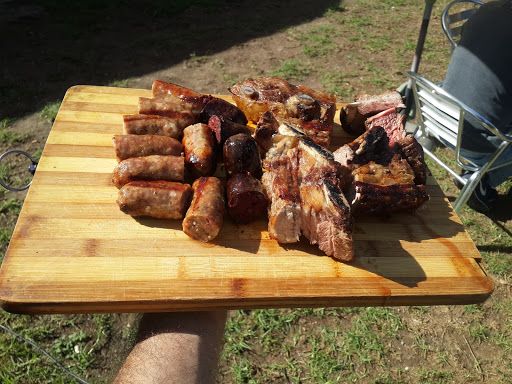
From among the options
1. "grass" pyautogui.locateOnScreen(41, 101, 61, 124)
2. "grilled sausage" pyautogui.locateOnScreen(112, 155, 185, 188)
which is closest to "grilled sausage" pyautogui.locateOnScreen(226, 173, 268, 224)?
"grilled sausage" pyautogui.locateOnScreen(112, 155, 185, 188)

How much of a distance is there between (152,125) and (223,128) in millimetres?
640

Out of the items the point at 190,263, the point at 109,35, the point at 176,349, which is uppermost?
the point at 190,263

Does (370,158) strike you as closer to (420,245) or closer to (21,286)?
(420,245)

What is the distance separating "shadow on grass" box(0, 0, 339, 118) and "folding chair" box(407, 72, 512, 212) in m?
5.54

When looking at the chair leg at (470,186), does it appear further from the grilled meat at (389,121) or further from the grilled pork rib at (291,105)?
the grilled pork rib at (291,105)

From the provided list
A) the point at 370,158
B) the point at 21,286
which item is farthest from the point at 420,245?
the point at 21,286

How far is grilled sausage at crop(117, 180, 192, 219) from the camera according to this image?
2988 mm

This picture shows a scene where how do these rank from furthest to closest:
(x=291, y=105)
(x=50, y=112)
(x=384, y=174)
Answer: (x=50, y=112), (x=291, y=105), (x=384, y=174)

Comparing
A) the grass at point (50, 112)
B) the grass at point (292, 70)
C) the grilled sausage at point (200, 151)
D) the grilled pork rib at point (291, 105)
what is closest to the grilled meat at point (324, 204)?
the grilled pork rib at point (291, 105)

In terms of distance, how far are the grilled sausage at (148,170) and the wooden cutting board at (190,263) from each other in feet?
0.53

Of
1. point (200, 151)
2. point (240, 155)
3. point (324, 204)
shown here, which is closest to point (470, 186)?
point (324, 204)

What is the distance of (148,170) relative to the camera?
3.23m

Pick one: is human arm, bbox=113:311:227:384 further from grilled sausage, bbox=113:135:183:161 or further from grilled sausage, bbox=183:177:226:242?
grilled sausage, bbox=113:135:183:161

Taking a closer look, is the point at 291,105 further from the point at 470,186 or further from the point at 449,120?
the point at 470,186
